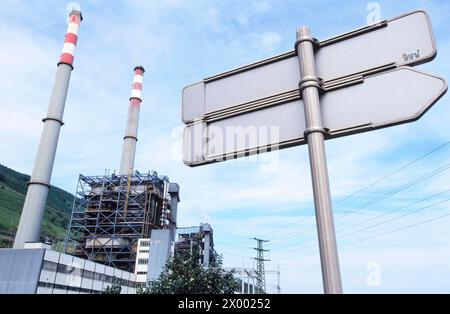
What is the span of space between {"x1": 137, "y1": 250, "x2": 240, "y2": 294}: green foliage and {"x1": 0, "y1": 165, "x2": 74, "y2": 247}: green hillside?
56173 millimetres


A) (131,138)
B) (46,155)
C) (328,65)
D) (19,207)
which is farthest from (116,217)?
(19,207)

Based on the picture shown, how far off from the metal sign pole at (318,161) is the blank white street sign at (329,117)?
0.28ft

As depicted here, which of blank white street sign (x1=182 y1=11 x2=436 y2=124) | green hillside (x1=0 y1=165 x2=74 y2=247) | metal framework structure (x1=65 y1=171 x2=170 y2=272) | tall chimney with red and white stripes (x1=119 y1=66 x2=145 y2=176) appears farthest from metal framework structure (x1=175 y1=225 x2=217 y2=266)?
blank white street sign (x1=182 y1=11 x2=436 y2=124)

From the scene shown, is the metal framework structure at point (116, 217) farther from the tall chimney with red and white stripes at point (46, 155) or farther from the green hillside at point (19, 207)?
the green hillside at point (19, 207)

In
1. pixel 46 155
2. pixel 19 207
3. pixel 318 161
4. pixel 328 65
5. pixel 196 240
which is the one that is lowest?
pixel 318 161

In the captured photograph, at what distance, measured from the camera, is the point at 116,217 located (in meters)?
44.2

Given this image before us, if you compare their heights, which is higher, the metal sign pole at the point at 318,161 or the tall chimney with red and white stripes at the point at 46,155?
the tall chimney with red and white stripes at the point at 46,155

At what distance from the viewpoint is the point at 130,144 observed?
45469 mm

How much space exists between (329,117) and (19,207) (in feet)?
347

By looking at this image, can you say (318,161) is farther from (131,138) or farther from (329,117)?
(131,138)

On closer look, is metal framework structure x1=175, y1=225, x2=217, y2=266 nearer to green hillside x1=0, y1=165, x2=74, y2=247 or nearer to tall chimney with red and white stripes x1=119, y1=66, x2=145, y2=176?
tall chimney with red and white stripes x1=119, y1=66, x2=145, y2=176

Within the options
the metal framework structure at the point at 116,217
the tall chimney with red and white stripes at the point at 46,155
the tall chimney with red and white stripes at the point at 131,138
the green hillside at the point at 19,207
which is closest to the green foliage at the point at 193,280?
the tall chimney with red and white stripes at the point at 46,155

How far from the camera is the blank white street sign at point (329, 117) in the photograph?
5.41 ft

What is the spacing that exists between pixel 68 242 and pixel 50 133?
18092 millimetres
